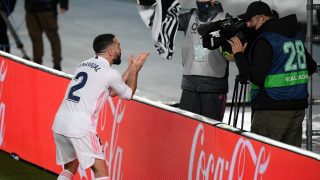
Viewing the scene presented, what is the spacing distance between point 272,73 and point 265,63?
0.19m

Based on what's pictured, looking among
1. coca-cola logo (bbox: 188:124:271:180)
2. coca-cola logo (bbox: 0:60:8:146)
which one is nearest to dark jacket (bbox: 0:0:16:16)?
coca-cola logo (bbox: 0:60:8:146)

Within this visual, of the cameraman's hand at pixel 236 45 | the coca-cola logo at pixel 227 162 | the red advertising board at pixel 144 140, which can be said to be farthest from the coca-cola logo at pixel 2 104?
the coca-cola logo at pixel 227 162

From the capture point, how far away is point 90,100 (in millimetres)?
10234

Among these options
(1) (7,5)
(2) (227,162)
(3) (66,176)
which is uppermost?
Result: (1) (7,5)

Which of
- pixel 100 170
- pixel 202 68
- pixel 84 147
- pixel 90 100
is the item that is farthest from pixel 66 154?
pixel 202 68

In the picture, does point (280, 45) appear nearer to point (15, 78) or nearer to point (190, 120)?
point (190, 120)

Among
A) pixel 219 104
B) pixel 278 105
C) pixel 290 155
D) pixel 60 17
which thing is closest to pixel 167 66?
pixel 60 17

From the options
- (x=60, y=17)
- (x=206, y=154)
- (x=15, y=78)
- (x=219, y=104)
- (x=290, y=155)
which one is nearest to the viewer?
(x=290, y=155)

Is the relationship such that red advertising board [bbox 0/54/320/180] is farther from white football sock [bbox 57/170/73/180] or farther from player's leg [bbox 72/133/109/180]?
white football sock [bbox 57/170/73/180]

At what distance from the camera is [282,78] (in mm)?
10766

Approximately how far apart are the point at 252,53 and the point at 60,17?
15.2 metres

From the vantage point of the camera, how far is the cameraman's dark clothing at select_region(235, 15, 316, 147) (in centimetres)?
1065

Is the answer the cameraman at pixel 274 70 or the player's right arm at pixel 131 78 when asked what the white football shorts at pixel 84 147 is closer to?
the player's right arm at pixel 131 78

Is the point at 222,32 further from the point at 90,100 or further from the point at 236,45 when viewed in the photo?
the point at 90,100
